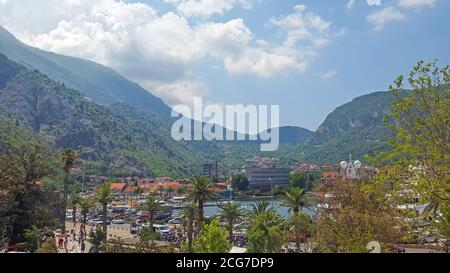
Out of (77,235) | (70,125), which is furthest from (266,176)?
(77,235)

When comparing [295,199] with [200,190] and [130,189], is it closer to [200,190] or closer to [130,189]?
[200,190]

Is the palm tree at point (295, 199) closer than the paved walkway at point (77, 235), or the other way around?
the paved walkway at point (77, 235)

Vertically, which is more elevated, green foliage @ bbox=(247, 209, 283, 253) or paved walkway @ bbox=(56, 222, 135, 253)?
green foliage @ bbox=(247, 209, 283, 253)

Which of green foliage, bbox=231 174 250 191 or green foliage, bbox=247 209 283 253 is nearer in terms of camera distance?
green foliage, bbox=247 209 283 253

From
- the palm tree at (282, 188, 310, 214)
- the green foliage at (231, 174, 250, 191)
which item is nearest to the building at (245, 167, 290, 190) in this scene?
the green foliage at (231, 174, 250, 191)

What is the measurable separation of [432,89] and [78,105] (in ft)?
647

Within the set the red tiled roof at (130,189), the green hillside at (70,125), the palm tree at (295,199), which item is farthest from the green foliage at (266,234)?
the green hillside at (70,125)

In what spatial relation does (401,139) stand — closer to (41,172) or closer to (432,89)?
(432,89)

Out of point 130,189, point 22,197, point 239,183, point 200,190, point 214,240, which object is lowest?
point 130,189

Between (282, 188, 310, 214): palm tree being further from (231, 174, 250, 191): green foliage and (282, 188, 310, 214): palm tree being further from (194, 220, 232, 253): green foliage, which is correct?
(231, 174, 250, 191): green foliage

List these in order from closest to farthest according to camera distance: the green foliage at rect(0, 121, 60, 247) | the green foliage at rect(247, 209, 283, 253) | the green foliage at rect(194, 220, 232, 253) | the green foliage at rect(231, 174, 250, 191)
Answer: the green foliage at rect(194, 220, 232, 253), the green foliage at rect(247, 209, 283, 253), the green foliage at rect(0, 121, 60, 247), the green foliage at rect(231, 174, 250, 191)

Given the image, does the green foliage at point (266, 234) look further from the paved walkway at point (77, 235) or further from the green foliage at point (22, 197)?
the green foliage at point (22, 197)
